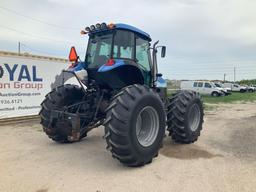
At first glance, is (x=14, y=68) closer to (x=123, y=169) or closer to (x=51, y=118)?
(x=51, y=118)

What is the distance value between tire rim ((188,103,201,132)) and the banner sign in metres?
6.69

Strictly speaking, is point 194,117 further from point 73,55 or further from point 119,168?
point 73,55

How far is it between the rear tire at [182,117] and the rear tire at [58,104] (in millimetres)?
2212

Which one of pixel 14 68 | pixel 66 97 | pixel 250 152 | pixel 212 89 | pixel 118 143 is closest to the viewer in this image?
pixel 118 143

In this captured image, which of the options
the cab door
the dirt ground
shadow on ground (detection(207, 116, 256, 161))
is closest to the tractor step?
the dirt ground

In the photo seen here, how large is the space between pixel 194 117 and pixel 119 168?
9.75ft

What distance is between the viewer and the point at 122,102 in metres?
4.56

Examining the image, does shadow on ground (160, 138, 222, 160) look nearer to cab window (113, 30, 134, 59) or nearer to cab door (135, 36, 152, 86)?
cab door (135, 36, 152, 86)

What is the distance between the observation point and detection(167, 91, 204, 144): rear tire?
625 centimetres

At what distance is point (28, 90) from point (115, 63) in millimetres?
6709

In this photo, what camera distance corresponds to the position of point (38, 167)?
4793 millimetres

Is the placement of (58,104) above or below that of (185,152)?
above

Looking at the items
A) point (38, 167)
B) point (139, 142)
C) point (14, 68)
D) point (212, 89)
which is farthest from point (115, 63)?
point (212, 89)

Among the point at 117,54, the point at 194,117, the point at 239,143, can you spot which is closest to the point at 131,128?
the point at 117,54
